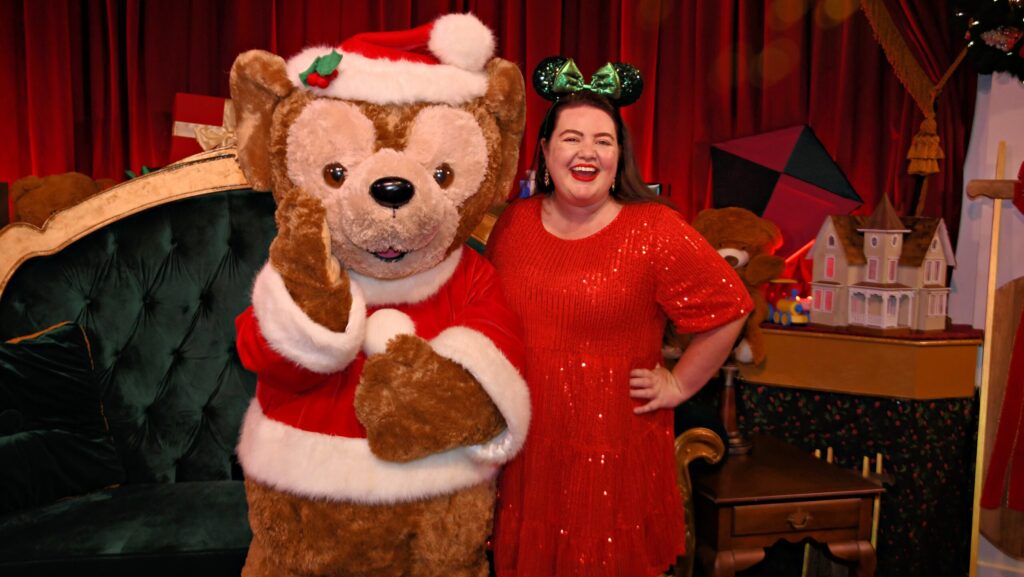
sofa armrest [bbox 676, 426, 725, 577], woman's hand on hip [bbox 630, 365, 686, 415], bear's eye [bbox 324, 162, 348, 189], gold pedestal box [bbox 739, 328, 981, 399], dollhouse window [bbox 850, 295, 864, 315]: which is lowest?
sofa armrest [bbox 676, 426, 725, 577]

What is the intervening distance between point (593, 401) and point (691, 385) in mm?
250

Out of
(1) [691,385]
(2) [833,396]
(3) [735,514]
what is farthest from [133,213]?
(2) [833,396]

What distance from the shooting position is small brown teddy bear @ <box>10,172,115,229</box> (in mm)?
2131

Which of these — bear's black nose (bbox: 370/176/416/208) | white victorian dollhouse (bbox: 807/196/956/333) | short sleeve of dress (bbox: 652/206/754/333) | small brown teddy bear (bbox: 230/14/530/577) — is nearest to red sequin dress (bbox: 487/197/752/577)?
short sleeve of dress (bbox: 652/206/754/333)

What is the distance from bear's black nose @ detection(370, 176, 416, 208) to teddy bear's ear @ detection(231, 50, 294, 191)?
0.26 m

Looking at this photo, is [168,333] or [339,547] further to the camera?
[168,333]

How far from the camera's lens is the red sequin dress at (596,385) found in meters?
1.34

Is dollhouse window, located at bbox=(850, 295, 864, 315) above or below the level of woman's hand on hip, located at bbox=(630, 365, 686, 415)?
above

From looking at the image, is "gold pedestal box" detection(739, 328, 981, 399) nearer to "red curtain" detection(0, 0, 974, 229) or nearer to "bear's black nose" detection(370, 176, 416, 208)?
"red curtain" detection(0, 0, 974, 229)

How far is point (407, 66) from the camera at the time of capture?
117 centimetres

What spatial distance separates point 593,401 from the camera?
53.2 inches

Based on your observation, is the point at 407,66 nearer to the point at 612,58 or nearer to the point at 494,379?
the point at 494,379

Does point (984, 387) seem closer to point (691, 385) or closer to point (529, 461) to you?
point (691, 385)

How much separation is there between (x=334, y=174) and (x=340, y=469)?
1.56ft
